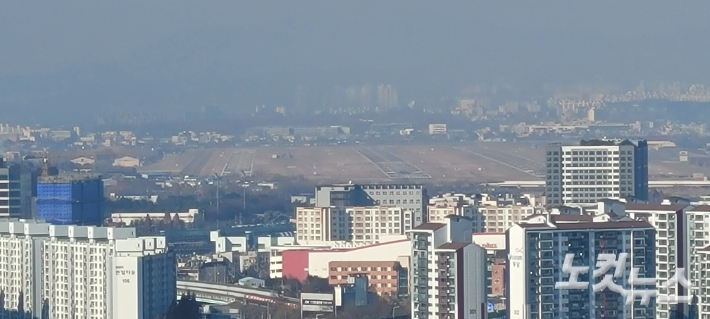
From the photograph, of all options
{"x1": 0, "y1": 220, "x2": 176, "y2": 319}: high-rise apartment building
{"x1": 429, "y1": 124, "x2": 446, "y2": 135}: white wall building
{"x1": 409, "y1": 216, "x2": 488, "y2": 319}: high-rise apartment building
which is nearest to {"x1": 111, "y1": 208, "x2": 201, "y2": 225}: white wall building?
{"x1": 0, "y1": 220, "x2": 176, "y2": 319}: high-rise apartment building

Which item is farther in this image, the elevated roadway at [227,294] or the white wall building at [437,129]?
the white wall building at [437,129]

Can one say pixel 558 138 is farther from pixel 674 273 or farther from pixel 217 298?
pixel 674 273

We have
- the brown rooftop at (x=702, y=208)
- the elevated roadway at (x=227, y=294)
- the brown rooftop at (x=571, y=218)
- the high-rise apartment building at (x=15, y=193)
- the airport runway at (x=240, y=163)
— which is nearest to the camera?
the brown rooftop at (x=571, y=218)

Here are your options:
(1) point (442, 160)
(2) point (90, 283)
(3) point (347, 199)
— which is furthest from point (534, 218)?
(1) point (442, 160)

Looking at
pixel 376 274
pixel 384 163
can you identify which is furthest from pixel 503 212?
pixel 384 163

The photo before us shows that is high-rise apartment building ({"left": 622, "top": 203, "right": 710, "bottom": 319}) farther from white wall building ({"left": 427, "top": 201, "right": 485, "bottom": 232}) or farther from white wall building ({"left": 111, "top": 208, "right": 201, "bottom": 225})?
white wall building ({"left": 111, "top": 208, "right": 201, "bottom": 225})

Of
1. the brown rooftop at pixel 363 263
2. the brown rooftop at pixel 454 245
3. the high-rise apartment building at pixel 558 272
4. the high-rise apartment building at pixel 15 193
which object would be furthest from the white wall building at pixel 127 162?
the high-rise apartment building at pixel 558 272

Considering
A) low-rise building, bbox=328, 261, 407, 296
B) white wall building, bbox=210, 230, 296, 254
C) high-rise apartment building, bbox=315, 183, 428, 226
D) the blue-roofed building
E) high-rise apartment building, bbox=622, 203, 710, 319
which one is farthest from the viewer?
high-rise apartment building, bbox=315, 183, 428, 226

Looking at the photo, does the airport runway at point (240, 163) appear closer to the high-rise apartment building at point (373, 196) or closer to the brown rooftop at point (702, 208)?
the high-rise apartment building at point (373, 196)
